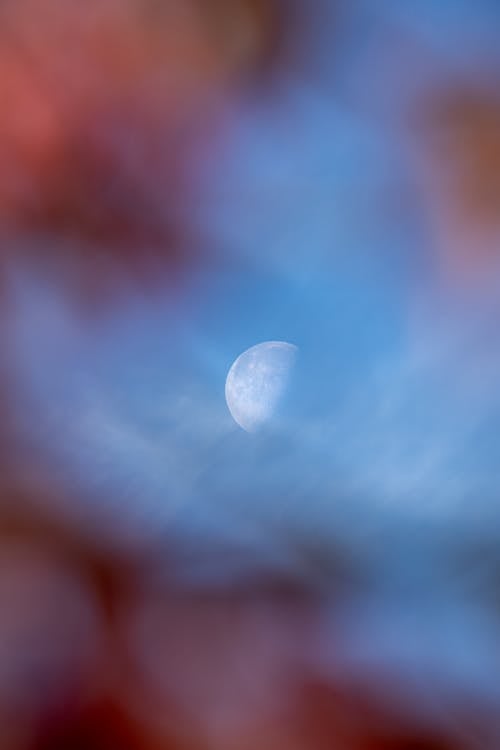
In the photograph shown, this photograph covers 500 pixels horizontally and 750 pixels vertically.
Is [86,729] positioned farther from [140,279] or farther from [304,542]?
[140,279]

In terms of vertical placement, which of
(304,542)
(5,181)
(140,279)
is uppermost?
(5,181)

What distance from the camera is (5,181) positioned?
4.70 ft

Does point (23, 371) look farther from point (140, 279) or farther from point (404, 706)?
point (404, 706)

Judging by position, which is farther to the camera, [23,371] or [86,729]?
[23,371]

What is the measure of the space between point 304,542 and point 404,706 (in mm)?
370

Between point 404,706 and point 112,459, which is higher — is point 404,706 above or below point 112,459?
below

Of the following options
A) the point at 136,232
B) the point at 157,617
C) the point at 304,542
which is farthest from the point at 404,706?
the point at 136,232

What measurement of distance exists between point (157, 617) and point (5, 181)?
36.6 inches

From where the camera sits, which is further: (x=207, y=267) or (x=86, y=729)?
(x=207, y=267)

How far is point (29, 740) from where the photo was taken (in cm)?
130

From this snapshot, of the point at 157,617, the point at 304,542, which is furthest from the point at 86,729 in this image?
the point at 304,542

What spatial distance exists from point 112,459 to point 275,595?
44cm

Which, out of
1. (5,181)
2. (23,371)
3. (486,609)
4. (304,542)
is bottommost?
(486,609)

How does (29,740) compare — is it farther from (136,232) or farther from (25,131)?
(25,131)
